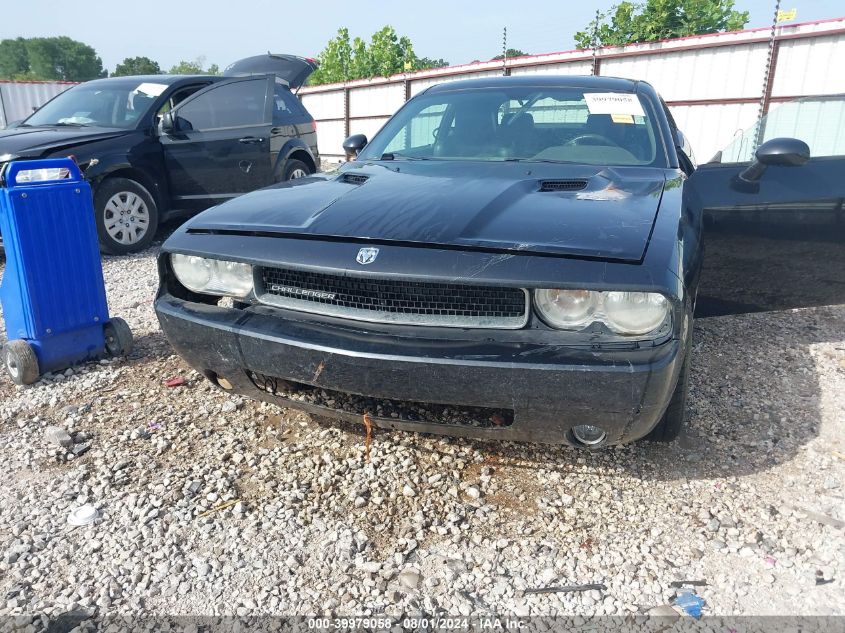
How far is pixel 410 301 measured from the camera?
77.3 inches

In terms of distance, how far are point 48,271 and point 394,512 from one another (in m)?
2.23

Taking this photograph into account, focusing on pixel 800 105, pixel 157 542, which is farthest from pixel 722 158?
pixel 157 542

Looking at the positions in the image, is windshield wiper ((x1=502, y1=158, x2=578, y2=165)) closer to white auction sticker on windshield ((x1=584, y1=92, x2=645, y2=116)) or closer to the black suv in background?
white auction sticker on windshield ((x1=584, y1=92, x2=645, y2=116))

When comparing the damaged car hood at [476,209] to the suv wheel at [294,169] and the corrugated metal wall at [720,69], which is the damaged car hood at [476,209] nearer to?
the suv wheel at [294,169]

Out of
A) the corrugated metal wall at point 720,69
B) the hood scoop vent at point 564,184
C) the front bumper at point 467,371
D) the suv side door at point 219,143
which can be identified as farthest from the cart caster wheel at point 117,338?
the corrugated metal wall at point 720,69

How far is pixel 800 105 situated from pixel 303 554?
363cm

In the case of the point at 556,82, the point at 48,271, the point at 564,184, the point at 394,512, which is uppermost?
the point at 556,82

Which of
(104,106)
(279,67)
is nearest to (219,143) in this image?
(104,106)

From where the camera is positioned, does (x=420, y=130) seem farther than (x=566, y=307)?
Yes

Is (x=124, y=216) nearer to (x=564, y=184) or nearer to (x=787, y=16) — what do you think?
(x=564, y=184)

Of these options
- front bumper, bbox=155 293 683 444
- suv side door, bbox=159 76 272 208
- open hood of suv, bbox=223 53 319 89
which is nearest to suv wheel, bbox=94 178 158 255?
suv side door, bbox=159 76 272 208

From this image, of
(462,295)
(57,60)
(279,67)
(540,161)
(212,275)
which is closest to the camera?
(462,295)

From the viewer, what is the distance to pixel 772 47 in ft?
34.7

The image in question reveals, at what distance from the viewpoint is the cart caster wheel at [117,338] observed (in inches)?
133
